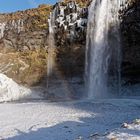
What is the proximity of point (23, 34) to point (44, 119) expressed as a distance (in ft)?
100

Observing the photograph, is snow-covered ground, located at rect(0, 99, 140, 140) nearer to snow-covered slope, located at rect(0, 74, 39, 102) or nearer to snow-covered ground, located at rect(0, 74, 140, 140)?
snow-covered ground, located at rect(0, 74, 140, 140)

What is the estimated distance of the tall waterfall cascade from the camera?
40062 mm

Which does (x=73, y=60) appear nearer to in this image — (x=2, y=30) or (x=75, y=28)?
(x=75, y=28)

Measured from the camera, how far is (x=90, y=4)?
144 ft

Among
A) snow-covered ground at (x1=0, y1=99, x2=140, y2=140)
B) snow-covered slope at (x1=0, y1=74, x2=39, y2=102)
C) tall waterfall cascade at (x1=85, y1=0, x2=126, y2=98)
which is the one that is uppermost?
tall waterfall cascade at (x1=85, y1=0, x2=126, y2=98)

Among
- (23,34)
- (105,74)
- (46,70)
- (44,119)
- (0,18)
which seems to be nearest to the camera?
(44,119)

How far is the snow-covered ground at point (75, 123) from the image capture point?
13.0m

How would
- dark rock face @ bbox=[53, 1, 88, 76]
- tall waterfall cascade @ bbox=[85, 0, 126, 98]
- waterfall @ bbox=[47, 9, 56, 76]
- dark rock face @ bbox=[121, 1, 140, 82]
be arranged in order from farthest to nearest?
waterfall @ bbox=[47, 9, 56, 76] < dark rock face @ bbox=[53, 1, 88, 76] < dark rock face @ bbox=[121, 1, 140, 82] < tall waterfall cascade @ bbox=[85, 0, 126, 98]

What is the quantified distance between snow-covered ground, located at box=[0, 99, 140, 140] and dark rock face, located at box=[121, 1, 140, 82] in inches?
610

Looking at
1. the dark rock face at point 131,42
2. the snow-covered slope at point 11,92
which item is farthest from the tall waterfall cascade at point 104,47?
the snow-covered slope at point 11,92

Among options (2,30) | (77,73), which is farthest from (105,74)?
(2,30)

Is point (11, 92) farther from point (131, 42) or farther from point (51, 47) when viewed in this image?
point (131, 42)

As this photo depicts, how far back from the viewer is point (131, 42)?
136ft

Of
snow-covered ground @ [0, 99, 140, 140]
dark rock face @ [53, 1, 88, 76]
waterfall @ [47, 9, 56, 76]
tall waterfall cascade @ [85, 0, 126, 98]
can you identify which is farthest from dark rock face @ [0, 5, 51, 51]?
snow-covered ground @ [0, 99, 140, 140]
